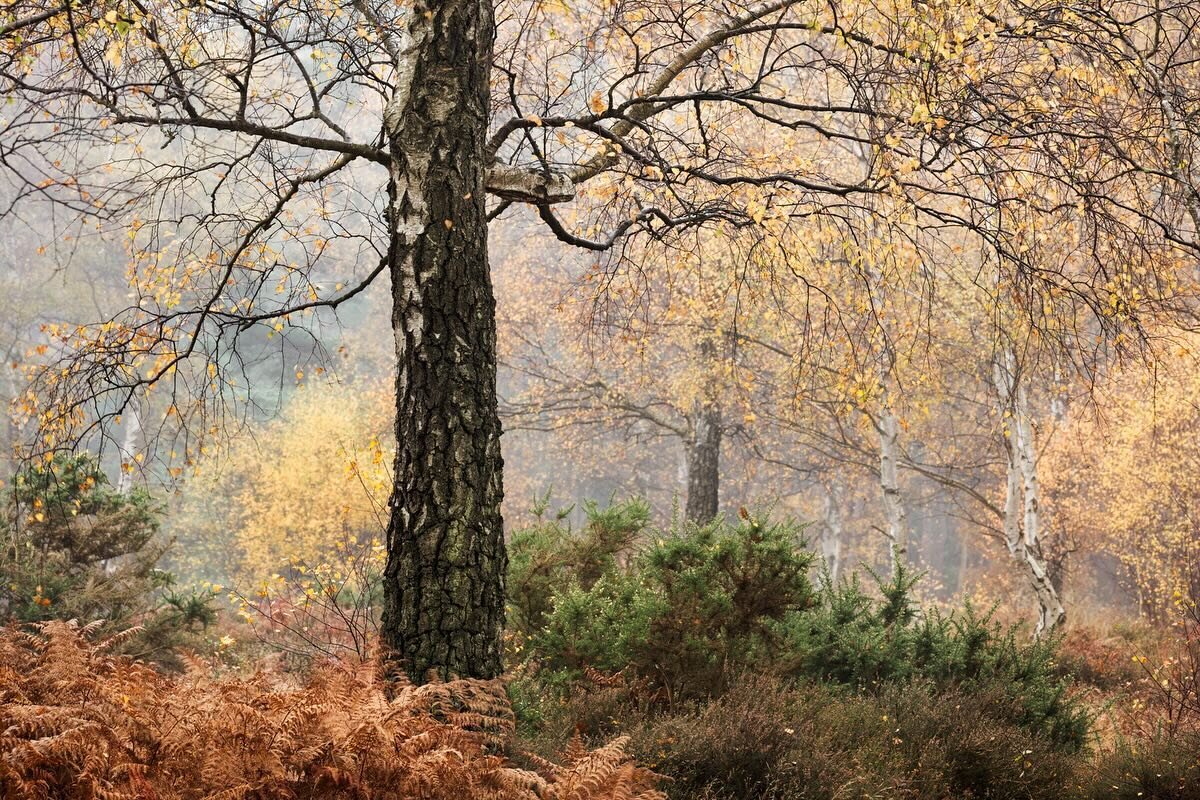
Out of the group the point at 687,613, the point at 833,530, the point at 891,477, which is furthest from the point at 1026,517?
the point at 833,530

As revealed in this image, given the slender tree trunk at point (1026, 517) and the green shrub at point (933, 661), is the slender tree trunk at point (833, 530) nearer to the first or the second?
the slender tree trunk at point (1026, 517)

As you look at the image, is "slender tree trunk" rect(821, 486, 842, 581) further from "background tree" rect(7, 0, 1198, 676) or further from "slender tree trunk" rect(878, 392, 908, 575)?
"background tree" rect(7, 0, 1198, 676)

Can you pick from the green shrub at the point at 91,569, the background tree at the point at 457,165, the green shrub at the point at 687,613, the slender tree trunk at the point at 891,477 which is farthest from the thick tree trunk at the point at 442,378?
the slender tree trunk at the point at 891,477

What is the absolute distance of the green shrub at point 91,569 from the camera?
306 inches

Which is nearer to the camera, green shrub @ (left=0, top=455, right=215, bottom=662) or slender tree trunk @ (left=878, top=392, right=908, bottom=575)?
green shrub @ (left=0, top=455, right=215, bottom=662)

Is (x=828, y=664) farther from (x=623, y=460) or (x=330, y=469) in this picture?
(x=623, y=460)

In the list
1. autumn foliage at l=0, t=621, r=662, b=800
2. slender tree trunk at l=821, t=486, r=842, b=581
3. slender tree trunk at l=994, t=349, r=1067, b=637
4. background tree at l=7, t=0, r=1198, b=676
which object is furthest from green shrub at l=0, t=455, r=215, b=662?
slender tree trunk at l=821, t=486, r=842, b=581

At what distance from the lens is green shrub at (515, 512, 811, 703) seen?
5.46 m

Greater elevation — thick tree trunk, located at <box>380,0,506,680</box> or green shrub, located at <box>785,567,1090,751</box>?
thick tree trunk, located at <box>380,0,506,680</box>

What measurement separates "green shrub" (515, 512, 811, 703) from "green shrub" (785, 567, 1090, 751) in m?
0.28

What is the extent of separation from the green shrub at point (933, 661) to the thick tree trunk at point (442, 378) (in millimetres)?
2660

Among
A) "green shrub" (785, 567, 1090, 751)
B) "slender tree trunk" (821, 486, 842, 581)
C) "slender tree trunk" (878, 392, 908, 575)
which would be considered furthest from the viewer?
"slender tree trunk" (821, 486, 842, 581)

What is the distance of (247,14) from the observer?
182 inches

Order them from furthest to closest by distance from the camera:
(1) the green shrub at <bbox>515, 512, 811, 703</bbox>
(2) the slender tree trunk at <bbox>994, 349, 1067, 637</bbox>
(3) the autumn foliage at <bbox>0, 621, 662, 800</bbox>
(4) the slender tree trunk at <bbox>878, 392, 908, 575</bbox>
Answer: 1. (4) the slender tree trunk at <bbox>878, 392, 908, 575</bbox>
2. (2) the slender tree trunk at <bbox>994, 349, 1067, 637</bbox>
3. (1) the green shrub at <bbox>515, 512, 811, 703</bbox>
4. (3) the autumn foliage at <bbox>0, 621, 662, 800</bbox>
